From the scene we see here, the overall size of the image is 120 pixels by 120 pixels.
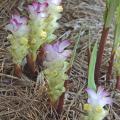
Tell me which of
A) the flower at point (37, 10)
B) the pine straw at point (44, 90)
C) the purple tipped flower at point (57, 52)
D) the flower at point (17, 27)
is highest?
the flower at point (37, 10)

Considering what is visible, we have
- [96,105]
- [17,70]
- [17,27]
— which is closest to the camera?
[96,105]

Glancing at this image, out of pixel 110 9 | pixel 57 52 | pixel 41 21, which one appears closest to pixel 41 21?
pixel 41 21

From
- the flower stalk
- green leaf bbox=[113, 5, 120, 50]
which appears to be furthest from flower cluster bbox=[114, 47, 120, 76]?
the flower stalk

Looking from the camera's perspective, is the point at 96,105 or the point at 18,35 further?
the point at 18,35

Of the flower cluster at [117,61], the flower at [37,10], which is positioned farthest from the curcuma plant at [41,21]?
the flower cluster at [117,61]

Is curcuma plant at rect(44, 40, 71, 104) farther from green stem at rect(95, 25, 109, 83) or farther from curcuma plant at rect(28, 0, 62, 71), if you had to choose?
green stem at rect(95, 25, 109, 83)

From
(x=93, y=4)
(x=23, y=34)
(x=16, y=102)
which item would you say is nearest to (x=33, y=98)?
(x=16, y=102)

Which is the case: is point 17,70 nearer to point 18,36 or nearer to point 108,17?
point 18,36

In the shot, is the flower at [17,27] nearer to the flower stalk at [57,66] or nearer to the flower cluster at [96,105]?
the flower stalk at [57,66]
